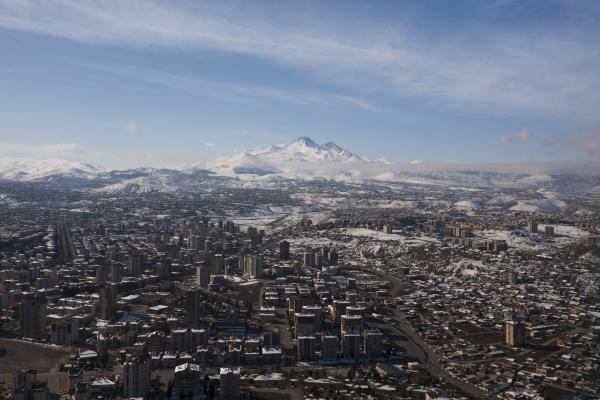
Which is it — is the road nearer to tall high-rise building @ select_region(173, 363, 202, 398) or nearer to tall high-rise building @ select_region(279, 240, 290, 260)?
tall high-rise building @ select_region(173, 363, 202, 398)

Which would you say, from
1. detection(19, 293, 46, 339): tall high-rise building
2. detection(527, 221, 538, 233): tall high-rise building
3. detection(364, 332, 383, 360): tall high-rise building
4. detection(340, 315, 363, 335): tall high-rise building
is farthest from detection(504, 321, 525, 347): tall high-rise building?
detection(527, 221, 538, 233): tall high-rise building

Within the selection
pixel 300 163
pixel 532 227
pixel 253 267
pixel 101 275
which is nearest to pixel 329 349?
pixel 253 267

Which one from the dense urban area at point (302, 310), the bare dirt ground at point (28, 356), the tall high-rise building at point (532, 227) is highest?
the tall high-rise building at point (532, 227)

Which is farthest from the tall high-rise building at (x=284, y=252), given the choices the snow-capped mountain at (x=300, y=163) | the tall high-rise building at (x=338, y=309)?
the snow-capped mountain at (x=300, y=163)

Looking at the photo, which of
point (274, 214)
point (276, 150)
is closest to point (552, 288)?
point (274, 214)

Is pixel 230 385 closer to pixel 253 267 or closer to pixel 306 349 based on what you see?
pixel 306 349

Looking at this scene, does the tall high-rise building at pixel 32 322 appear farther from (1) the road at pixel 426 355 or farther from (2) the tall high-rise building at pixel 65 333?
(1) the road at pixel 426 355
